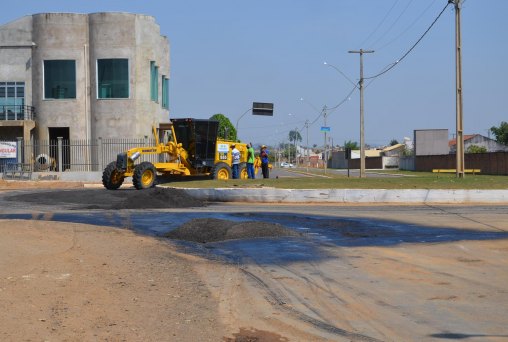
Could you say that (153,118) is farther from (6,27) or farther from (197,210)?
(197,210)

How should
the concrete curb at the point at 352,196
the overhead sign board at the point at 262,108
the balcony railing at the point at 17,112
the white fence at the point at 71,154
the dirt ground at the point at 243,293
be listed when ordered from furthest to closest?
the overhead sign board at the point at 262,108 < the balcony railing at the point at 17,112 < the white fence at the point at 71,154 < the concrete curb at the point at 352,196 < the dirt ground at the point at 243,293

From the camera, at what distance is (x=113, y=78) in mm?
47188

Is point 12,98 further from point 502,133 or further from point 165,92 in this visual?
point 502,133

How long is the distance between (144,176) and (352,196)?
9.36 m

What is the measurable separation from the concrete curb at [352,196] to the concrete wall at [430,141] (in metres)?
54.5

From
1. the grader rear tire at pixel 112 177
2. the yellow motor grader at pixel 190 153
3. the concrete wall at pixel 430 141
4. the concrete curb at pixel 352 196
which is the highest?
the concrete wall at pixel 430 141

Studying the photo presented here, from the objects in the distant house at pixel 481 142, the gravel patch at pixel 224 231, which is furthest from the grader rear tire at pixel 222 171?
the distant house at pixel 481 142

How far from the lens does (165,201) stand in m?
21.8

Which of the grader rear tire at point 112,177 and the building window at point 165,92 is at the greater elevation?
the building window at point 165,92

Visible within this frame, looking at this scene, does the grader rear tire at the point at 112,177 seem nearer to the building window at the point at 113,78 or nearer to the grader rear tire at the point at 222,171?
the grader rear tire at the point at 222,171

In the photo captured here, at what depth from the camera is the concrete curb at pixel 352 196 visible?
23.8 meters

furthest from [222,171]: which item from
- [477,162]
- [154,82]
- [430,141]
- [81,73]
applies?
[430,141]

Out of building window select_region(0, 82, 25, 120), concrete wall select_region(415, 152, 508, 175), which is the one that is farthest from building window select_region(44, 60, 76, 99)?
concrete wall select_region(415, 152, 508, 175)

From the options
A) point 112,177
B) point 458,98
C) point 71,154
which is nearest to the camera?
point 458,98
